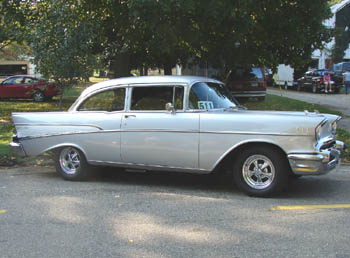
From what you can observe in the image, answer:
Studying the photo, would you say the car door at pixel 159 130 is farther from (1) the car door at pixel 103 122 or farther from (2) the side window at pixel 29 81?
(2) the side window at pixel 29 81

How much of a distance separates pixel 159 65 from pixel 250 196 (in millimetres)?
18497

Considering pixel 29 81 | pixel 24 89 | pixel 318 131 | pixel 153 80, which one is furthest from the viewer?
pixel 29 81

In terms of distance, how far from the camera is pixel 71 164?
7379 mm

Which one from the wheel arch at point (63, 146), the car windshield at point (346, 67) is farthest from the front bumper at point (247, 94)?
the car windshield at point (346, 67)

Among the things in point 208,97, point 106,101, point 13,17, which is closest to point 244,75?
point 13,17

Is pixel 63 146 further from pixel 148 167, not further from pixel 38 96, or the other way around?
pixel 38 96

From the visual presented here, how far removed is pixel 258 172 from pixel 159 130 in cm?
151

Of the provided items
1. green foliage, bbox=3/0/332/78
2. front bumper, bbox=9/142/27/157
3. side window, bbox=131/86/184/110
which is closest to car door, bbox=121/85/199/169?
side window, bbox=131/86/184/110

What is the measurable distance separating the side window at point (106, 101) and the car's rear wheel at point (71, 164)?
2.36 feet

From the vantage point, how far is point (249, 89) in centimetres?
2225

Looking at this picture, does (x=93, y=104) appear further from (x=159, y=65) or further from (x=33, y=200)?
(x=159, y=65)

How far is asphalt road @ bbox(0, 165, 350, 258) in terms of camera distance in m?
4.28

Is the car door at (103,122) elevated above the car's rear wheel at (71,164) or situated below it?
above

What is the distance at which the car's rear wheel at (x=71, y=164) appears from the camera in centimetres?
722
